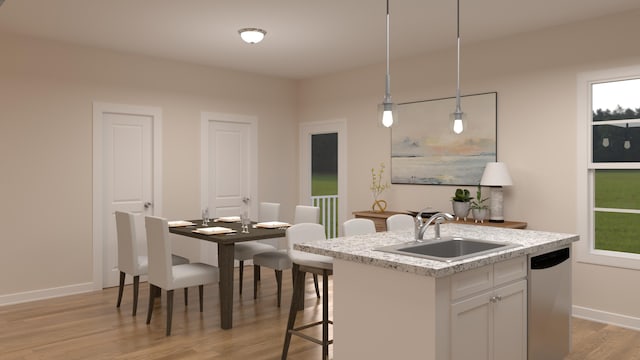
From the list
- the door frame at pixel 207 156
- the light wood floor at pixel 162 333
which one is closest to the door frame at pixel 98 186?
the light wood floor at pixel 162 333

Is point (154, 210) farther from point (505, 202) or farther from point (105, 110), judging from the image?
point (505, 202)

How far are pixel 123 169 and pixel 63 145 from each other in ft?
2.24

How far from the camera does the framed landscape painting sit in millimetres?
5207

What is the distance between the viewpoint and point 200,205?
20.9 ft

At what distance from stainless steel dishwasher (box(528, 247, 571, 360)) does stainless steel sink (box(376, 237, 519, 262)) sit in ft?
0.84

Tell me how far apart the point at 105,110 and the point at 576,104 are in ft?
15.8

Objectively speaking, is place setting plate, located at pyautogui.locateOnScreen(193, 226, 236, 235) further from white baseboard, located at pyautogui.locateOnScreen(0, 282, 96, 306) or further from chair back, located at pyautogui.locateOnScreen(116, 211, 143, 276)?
white baseboard, located at pyautogui.locateOnScreen(0, 282, 96, 306)

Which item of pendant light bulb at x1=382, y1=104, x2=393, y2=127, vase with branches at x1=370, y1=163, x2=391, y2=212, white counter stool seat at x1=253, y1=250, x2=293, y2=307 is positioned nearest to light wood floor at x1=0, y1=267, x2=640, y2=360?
white counter stool seat at x1=253, y1=250, x2=293, y2=307

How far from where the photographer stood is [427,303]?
231 cm

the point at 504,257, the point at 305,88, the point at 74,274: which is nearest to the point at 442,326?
the point at 504,257

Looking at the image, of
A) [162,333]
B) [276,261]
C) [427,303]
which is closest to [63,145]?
[162,333]

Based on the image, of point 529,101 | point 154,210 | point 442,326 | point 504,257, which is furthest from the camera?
point 154,210

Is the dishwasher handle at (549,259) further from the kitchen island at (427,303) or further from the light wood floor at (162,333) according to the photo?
the light wood floor at (162,333)

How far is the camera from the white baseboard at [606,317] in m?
4.24
